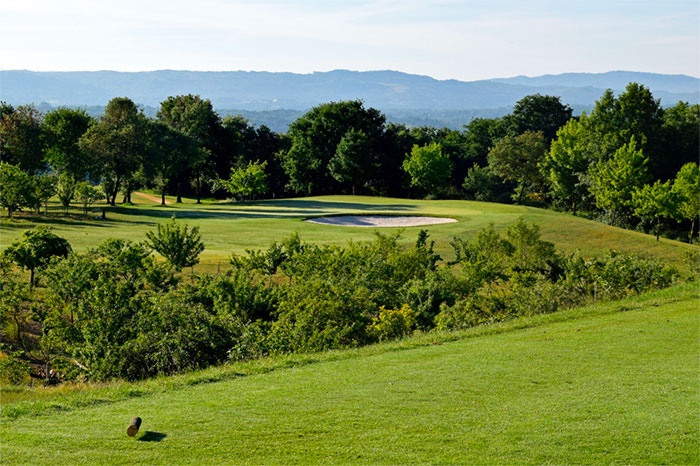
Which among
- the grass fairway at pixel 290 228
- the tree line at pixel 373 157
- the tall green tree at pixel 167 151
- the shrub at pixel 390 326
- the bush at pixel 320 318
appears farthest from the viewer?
the tall green tree at pixel 167 151

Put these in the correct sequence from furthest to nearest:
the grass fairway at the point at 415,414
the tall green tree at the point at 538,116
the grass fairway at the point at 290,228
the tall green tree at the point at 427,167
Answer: the tall green tree at the point at 538,116
the tall green tree at the point at 427,167
the grass fairway at the point at 290,228
the grass fairway at the point at 415,414

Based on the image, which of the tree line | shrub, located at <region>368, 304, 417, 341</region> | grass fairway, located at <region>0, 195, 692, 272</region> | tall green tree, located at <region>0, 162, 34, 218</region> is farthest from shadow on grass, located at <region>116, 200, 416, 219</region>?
shrub, located at <region>368, 304, 417, 341</region>

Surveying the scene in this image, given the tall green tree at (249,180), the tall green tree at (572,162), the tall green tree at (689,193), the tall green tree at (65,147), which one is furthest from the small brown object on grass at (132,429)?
the tall green tree at (249,180)

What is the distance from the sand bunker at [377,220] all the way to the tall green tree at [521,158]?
37207 millimetres

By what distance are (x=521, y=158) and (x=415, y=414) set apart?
86932 millimetres

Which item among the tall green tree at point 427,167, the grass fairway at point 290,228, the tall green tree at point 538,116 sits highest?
the tall green tree at point 538,116

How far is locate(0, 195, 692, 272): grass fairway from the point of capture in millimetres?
42156

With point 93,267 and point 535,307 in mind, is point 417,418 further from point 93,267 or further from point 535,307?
point 93,267

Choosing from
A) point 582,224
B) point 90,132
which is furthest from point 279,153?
point 582,224

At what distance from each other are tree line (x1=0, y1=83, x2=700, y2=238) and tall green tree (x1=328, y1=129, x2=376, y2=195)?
158 mm

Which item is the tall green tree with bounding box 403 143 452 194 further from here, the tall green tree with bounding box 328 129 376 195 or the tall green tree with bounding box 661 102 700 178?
the tall green tree with bounding box 661 102 700 178

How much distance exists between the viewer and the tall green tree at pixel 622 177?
61875mm

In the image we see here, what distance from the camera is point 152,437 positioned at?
905 cm

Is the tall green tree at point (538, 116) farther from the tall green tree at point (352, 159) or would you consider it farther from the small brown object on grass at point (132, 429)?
the small brown object on grass at point (132, 429)
